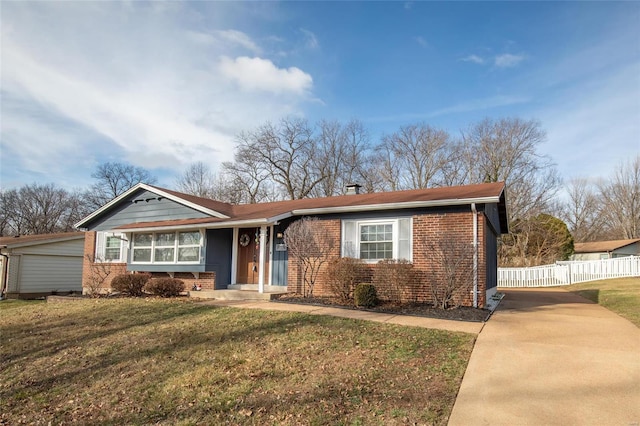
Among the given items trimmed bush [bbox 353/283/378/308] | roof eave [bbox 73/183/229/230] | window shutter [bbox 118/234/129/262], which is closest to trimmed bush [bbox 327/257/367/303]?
trimmed bush [bbox 353/283/378/308]

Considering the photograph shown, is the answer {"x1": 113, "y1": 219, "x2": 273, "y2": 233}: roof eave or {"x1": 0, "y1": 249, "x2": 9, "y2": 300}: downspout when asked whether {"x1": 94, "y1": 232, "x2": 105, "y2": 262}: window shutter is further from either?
{"x1": 0, "y1": 249, "x2": 9, "y2": 300}: downspout

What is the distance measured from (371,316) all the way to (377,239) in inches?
129

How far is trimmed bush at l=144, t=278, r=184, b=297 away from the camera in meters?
12.3

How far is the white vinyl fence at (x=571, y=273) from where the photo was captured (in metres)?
20.9

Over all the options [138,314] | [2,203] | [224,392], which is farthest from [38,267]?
[2,203]

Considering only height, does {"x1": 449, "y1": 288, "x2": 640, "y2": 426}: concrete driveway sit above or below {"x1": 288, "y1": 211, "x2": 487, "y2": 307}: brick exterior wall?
below

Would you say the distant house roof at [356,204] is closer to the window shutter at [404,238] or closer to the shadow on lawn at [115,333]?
the window shutter at [404,238]

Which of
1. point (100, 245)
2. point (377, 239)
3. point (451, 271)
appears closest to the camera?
point (451, 271)

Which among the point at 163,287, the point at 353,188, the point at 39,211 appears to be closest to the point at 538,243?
the point at 353,188

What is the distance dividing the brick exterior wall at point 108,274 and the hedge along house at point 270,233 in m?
0.04

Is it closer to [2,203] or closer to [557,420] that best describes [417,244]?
[557,420]

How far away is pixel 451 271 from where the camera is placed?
9828 mm

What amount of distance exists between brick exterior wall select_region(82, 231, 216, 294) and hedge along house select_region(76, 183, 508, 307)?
0.14ft

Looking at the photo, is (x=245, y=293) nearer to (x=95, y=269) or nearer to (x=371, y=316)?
(x=371, y=316)
